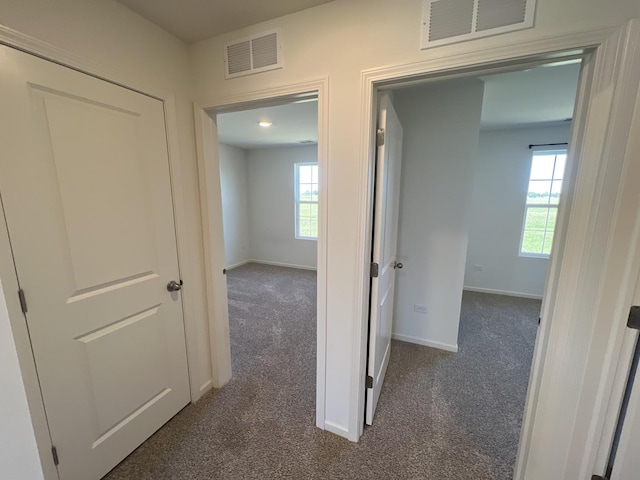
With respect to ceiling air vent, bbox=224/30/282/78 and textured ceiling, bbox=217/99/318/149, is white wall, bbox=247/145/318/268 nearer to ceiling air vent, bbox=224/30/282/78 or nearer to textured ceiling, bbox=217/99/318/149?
textured ceiling, bbox=217/99/318/149

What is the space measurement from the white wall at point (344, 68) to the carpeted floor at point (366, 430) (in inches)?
9.3

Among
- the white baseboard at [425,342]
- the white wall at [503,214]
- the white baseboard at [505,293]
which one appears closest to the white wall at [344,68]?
the white baseboard at [425,342]

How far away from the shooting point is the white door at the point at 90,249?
3.37 ft

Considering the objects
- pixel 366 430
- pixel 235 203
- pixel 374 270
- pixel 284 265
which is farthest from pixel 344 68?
pixel 284 265

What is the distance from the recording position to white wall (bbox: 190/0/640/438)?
3.28 feet

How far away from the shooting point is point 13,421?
105 centimetres

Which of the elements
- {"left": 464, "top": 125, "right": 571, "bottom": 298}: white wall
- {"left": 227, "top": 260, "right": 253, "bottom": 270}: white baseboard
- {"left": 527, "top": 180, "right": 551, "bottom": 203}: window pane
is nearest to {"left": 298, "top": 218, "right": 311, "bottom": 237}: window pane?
{"left": 227, "top": 260, "right": 253, "bottom": 270}: white baseboard

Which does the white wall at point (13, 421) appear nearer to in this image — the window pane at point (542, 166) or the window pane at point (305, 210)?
the window pane at point (305, 210)

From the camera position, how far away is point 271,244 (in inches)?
218

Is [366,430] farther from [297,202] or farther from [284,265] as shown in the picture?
[297,202]

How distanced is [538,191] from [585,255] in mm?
3508

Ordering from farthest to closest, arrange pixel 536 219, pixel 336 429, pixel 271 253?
pixel 271 253 < pixel 536 219 < pixel 336 429

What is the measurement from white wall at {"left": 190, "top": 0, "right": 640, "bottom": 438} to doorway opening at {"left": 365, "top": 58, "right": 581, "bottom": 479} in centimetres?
15

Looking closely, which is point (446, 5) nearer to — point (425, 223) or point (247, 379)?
point (425, 223)
